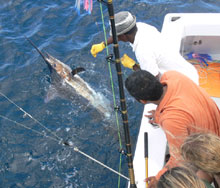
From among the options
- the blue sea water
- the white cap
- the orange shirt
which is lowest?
the blue sea water

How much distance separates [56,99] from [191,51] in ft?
9.25

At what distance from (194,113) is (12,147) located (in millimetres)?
3165

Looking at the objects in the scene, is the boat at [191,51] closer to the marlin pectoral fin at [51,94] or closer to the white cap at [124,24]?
the white cap at [124,24]

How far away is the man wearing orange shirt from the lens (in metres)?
2.02

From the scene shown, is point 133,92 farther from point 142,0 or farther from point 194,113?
point 142,0

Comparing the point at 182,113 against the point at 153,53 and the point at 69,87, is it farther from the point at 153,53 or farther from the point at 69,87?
the point at 69,87

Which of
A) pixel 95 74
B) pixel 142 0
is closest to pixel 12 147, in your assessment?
pixel 95 74

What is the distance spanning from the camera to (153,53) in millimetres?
2834

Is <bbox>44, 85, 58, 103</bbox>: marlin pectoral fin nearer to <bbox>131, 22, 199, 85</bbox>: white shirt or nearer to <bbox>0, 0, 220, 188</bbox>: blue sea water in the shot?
<bbox>0, 0, 220, 188</bbox>: blue sea water

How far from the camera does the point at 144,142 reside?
2.62 meters

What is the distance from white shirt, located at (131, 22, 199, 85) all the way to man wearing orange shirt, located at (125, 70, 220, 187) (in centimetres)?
59

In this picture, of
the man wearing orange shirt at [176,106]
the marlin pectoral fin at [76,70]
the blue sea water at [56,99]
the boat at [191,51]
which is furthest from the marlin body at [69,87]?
the man wearing orange shirt at [176,106]

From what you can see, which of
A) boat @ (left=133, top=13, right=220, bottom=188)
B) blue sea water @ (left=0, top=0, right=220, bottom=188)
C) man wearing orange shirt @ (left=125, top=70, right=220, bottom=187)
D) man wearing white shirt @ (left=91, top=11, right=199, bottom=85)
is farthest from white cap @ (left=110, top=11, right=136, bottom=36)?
blue sea water @ (left=0, top=0, right=220, bottom=188)

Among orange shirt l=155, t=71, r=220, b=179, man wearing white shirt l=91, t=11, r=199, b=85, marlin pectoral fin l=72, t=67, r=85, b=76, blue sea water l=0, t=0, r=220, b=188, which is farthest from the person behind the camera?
marlin pectoral fin l=72, t=67, r=85, b=76
